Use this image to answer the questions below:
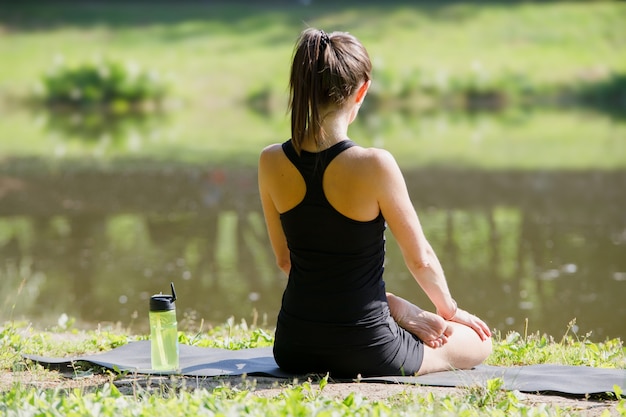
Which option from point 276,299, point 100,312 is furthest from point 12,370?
point 276,299

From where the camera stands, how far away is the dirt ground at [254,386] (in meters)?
3.40

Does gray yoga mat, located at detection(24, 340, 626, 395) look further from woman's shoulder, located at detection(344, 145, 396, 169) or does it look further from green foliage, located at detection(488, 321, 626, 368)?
woman's shoulder, located at detection(344, 145, 396, 169)

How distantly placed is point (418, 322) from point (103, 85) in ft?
81.0

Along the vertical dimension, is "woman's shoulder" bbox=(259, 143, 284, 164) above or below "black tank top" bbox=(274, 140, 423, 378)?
above

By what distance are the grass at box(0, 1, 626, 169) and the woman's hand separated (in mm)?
11118

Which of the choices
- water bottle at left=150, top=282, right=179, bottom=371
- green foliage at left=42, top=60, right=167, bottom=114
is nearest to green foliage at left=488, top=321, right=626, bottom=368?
water bottle at left=150, top=282, right=179, bottom=371

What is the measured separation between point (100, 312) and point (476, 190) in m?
6.90

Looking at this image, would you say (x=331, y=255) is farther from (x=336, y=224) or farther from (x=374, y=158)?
(x=374, y=158)

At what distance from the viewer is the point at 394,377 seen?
11.9 feet

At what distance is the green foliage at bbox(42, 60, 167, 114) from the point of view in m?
27.0

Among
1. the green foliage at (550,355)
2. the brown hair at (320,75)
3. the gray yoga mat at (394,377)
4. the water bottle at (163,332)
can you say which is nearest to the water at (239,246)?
the gray yoga mat at (394,377)

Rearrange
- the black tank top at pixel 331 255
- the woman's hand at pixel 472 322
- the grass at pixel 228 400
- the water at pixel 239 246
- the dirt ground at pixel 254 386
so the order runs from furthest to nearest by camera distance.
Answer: the water at pixel 239 246
the woman's hand at pixel 472 322
the black tank top at pixel 331 255
the dirt ground at pixel 254 386
the grass at pixel 228 400

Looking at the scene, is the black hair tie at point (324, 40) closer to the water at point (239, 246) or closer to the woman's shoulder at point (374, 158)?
the woman's shoulder at point (374, 158)

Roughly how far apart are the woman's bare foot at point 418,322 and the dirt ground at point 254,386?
0.87 ft
